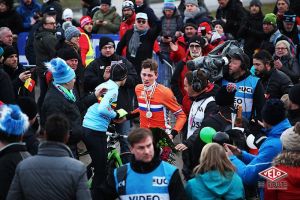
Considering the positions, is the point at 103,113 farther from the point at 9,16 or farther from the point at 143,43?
the point at 9,16

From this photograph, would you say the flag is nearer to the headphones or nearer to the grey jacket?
the headphones

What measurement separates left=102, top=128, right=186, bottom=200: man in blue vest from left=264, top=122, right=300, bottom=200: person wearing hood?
100 centimetres

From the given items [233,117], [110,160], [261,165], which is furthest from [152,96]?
[261,165]

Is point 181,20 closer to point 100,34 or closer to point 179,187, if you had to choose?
point 100,34

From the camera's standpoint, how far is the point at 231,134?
25.5 ft

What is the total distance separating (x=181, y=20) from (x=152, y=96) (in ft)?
18.8

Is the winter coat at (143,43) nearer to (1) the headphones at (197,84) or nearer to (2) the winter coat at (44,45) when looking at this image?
(2) the winter coat at (44,45)

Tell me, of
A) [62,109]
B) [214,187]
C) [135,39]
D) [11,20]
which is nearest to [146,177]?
[214,187]

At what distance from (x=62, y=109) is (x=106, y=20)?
25.0 ft

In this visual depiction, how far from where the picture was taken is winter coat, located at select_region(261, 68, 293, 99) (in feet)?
34.6

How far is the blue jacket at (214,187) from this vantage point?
6.30 meters

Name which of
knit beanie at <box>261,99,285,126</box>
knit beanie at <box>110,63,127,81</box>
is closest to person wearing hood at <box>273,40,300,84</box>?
knit beanie at <box>110,63,127,81</box>

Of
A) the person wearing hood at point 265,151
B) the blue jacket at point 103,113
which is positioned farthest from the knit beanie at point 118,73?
the person wearing hood at point 265,151

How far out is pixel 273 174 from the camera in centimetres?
657
